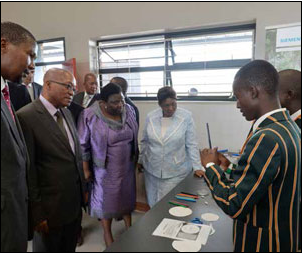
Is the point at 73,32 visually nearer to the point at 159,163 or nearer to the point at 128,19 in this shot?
the point at 128,19

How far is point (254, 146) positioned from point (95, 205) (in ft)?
5.01

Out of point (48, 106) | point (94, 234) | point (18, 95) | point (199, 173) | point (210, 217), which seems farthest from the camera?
point (94, 234)

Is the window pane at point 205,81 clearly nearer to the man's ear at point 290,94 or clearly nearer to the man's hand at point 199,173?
the man's hand at point 199,173

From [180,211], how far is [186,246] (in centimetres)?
28

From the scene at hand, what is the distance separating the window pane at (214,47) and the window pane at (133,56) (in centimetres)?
21

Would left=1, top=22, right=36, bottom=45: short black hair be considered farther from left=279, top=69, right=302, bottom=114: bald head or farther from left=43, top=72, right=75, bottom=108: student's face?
left=279, top=69, right=302, bottom=114: bald head

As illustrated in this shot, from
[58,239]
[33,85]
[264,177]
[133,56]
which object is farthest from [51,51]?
[264,177]

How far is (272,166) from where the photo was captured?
2.53 ft

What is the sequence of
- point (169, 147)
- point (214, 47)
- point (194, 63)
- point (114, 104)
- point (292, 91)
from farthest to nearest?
point (194, 63) < point (214, 47) < point (169, 147) < point (114, 104) < point (292, 91)

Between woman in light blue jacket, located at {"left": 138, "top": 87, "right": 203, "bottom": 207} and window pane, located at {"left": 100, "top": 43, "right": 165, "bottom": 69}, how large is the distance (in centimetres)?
107

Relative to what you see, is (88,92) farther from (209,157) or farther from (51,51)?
(209,157)

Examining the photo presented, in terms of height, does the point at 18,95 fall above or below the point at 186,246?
above

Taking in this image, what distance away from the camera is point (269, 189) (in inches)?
31.9

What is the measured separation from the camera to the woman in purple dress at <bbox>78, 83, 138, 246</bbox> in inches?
74.0
